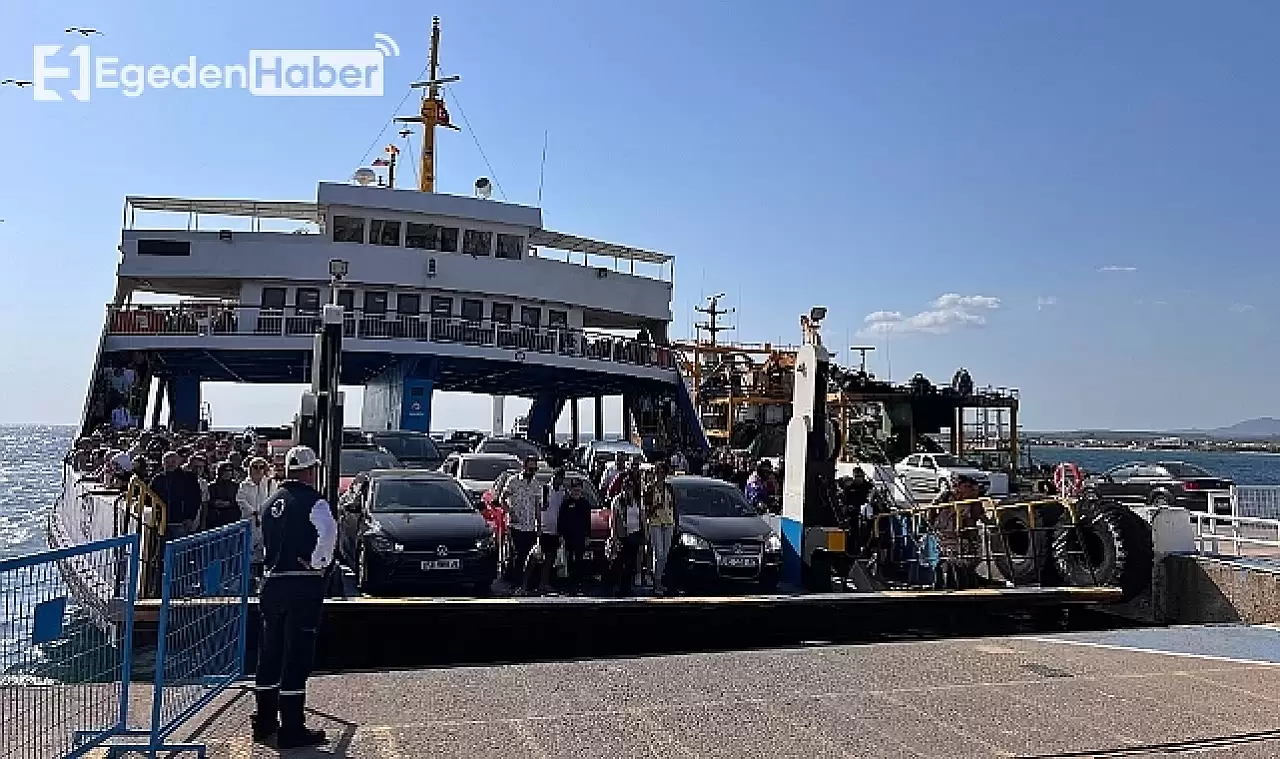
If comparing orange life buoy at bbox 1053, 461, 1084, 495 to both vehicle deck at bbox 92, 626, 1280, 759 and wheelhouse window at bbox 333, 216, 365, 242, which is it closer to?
vehicle deck at bbox 92, 626, 1280, 759

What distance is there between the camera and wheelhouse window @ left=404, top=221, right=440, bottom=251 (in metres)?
25.9

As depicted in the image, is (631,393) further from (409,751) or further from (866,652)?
(409,751)

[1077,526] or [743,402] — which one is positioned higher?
[743,402]

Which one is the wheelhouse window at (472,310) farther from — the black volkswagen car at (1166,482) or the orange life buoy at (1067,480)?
the orange life buoy at (1067,480)

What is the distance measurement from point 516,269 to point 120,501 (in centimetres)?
1692

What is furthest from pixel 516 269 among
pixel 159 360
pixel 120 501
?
pixel 120 501

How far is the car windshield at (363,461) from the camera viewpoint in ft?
50.0

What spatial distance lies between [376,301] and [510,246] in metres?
3.71

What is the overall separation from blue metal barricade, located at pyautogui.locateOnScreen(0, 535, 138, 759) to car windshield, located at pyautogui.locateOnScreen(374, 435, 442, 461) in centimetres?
1350

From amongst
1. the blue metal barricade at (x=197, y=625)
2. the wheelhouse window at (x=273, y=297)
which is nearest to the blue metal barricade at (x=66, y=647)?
the blue metal barricade at (x=197, y=625)

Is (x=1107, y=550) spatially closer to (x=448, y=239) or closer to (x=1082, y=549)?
(x=1082, y=549)

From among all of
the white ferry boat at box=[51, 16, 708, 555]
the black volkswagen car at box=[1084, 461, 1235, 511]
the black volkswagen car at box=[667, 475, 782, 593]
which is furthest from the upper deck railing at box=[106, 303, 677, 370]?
the black volkswagen car at box=[1084, 461, 1235, 511]

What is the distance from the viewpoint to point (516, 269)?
85.9ft

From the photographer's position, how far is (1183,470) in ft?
84.3
